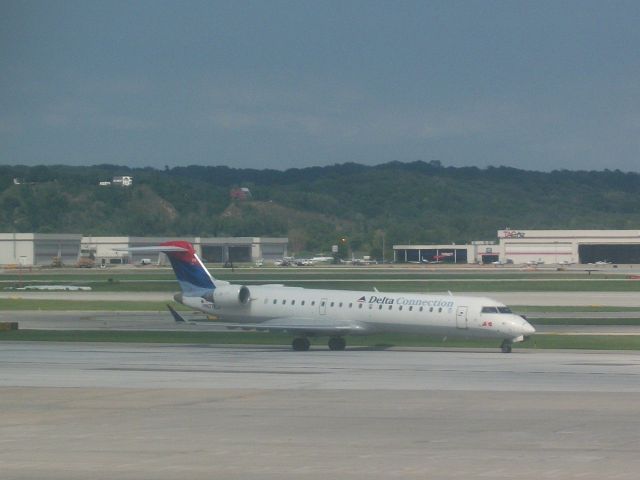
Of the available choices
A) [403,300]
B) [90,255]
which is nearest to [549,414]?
[403,300]

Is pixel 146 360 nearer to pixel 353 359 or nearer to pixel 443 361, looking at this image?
pixel 353 359

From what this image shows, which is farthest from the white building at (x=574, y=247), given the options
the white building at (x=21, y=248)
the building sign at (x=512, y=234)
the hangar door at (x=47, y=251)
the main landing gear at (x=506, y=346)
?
the main landing gear at (x=506, y=346)

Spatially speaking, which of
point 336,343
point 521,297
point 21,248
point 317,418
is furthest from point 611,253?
point 317,418

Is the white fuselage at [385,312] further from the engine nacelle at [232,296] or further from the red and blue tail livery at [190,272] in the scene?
the red and blue tail livery at [190,272]

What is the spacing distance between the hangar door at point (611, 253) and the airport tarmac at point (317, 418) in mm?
150015

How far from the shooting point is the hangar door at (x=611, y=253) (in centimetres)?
18812

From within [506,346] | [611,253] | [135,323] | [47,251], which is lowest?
[506,346]

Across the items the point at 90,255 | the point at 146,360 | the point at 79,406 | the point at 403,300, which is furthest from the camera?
the point at 90,255

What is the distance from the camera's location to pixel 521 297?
316 ft

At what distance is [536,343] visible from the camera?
5359 cm

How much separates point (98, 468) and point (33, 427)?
5.68 metres

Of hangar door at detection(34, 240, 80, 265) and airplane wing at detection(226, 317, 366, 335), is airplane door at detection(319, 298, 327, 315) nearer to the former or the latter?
airplane wing at detection(226, 317, 366, 335)

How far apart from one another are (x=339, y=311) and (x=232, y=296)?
5538mm

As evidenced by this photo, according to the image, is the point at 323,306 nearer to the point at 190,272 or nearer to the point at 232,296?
the point at 232,296
